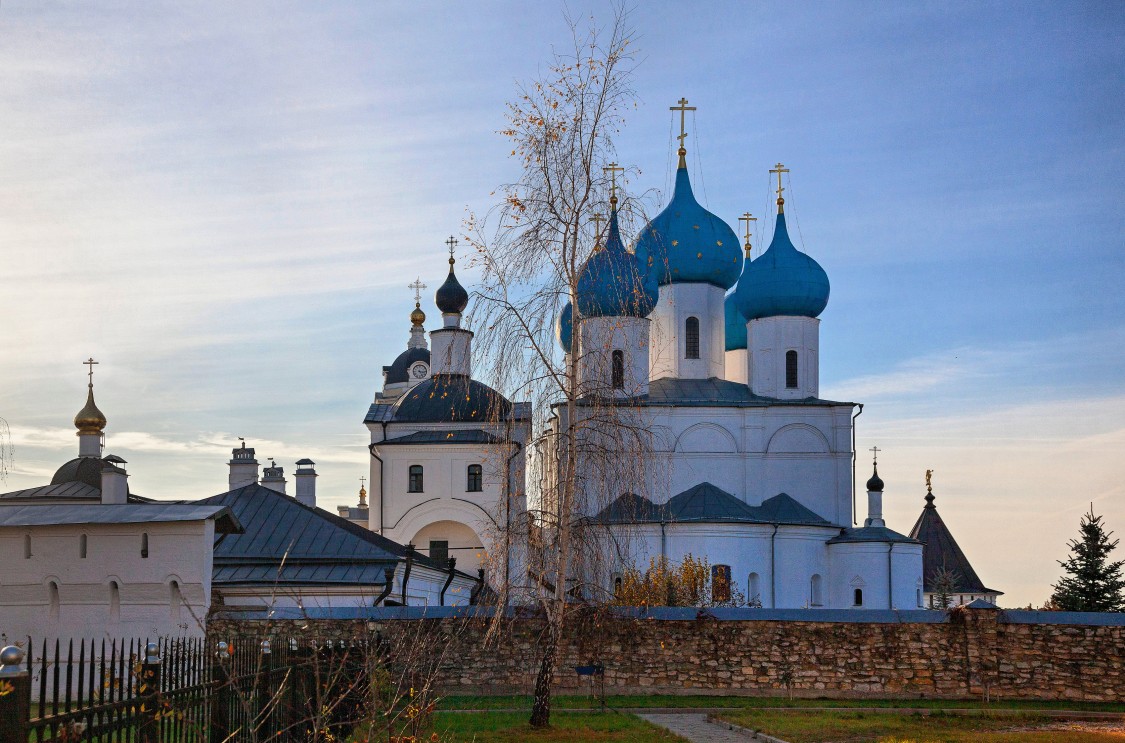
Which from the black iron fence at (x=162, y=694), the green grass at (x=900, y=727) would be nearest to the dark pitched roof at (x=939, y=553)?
the green grass at (x=900, y=727)

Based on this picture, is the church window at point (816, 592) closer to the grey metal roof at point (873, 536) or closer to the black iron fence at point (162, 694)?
the grey metal roof at point (873, 536)

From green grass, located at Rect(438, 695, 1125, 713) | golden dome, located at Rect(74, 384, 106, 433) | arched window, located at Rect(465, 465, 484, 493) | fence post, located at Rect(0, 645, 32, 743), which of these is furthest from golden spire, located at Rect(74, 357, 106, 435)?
fence post, located at Rect(0, 645, 32, 743)

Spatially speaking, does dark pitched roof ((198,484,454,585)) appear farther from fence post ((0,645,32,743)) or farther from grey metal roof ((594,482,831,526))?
fence post ((0,645,32,743))

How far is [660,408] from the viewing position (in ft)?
119

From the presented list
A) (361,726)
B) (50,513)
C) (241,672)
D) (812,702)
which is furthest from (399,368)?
(241,672)

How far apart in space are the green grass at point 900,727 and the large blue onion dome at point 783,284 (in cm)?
2245

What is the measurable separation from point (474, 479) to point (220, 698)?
29.2 m

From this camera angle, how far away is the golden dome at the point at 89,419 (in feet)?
121

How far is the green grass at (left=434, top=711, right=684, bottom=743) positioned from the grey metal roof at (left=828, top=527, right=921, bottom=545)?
68.6 feet

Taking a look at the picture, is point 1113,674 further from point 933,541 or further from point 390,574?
point 933,541

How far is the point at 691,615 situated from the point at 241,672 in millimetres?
11457

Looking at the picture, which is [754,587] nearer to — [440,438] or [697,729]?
[440,438]

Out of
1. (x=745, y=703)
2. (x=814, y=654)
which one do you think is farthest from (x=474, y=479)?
(x=745, y=703)

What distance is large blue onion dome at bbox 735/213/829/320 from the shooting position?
3738 centimetres
